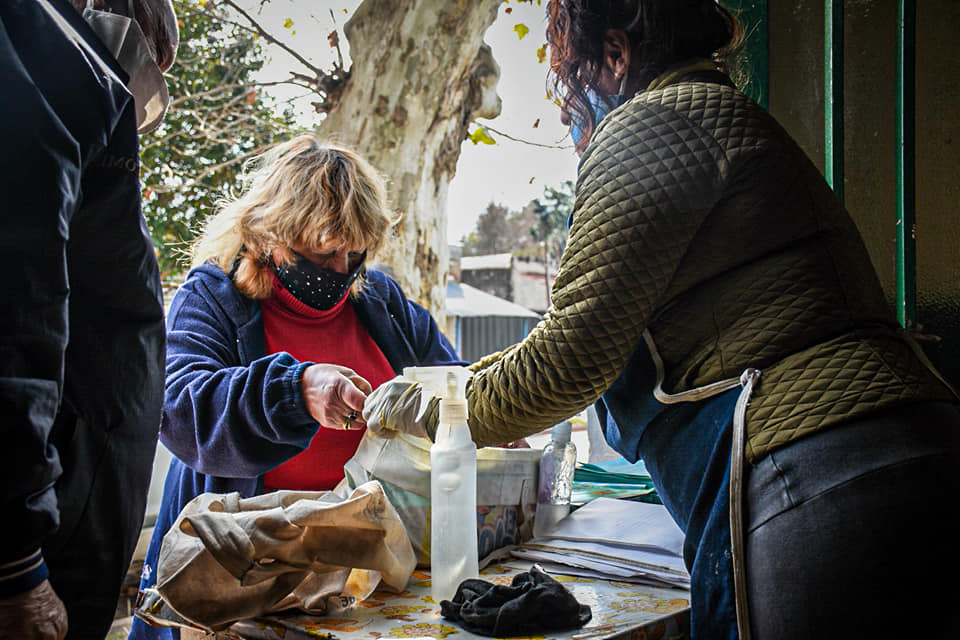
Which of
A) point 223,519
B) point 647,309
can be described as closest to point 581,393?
point 647,309

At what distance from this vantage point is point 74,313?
100cm

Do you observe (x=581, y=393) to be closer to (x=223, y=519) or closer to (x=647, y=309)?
(x=647, y=309)

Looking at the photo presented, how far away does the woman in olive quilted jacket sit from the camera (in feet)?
3.11

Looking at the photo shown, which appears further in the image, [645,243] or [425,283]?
[425,283]

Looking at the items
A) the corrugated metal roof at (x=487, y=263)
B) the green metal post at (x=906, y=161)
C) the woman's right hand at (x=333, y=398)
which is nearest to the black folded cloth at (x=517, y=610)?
the woman's right hand at (x=333, y=398)

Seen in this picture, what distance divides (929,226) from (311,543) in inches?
78.1

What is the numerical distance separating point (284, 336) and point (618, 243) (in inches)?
49.0

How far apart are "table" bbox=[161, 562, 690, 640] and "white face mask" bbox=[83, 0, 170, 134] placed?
82 cm

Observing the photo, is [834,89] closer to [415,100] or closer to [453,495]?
[453,495]

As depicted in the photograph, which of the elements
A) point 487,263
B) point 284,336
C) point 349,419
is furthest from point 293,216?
point 487,263

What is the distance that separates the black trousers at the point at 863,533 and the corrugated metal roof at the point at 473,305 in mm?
13157

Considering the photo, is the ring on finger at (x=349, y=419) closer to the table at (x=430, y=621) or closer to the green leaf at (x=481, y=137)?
the table at (x=430, y=621)

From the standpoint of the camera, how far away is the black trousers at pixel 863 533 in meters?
0.93

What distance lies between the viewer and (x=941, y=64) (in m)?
2.15
